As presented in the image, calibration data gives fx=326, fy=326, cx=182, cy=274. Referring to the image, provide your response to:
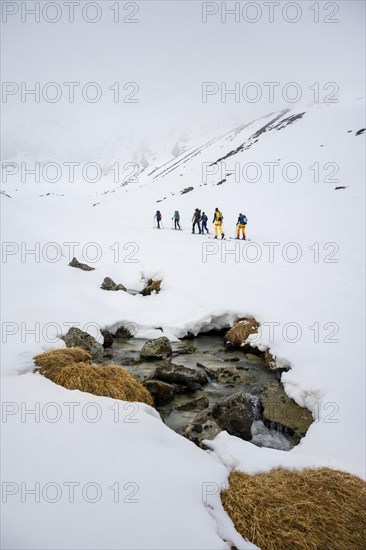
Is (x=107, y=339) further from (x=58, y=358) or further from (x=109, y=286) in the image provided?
(x=109, y=286)

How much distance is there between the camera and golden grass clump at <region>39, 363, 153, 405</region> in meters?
6.20

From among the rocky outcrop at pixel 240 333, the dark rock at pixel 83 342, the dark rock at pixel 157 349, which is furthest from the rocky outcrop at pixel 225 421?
the dark rock at pixel 83 342

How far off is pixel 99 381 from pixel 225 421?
255 centimetres

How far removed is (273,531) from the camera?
12.1 ft

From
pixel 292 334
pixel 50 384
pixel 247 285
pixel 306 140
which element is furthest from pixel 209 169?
pixel 50 384

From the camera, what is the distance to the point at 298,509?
398cm

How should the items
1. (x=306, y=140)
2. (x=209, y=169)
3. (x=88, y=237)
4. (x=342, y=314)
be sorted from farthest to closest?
(x=209, y=169) → (x=306, y=140) → (x=88, y=237) → (x=342, y=314)

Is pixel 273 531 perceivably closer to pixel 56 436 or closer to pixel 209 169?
pixel 56 436

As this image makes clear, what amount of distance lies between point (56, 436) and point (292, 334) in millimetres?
6966

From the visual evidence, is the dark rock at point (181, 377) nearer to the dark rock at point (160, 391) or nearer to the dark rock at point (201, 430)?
the dark rock at point (160, 391)

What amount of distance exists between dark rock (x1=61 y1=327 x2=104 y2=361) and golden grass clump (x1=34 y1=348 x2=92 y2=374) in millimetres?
806

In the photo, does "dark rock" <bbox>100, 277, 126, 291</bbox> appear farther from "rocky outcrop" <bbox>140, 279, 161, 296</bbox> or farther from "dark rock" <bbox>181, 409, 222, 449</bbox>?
"dark rock" <bbox>181, 409, 222, 449</bbox>

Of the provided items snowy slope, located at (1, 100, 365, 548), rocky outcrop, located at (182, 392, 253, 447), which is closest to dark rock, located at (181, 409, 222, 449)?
rocky outcrop, located at (182, 392, 253, 447)

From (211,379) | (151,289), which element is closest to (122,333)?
(151,289)
